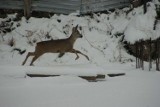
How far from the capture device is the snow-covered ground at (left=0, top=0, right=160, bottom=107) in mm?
3637

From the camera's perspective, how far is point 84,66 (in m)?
7.39

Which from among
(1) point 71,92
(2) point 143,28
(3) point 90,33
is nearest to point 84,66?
(1) point 71,92

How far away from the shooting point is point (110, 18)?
1252cm

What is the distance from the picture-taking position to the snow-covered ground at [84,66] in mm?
3637

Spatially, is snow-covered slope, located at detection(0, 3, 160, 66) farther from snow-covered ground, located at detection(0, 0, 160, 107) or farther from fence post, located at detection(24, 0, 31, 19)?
fence post, located at detection(24, 0, 31, 19)

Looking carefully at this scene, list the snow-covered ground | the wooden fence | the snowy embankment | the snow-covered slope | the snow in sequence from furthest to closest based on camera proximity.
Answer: the wooden fence → the snow-covered slope → the snow → the snow-covered ground → the snowy embankment

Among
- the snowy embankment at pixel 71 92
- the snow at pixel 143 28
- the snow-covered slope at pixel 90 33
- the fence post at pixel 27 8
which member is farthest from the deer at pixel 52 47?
the fence post at pixel 27 8

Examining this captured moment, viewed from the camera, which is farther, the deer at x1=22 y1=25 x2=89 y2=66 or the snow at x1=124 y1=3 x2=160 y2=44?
the snow at x1=124 y1=3 x2=160 y2=44

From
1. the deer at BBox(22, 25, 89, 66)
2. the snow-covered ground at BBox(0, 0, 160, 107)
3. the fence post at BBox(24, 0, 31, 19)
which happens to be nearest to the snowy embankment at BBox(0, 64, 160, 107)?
the snow-covered ground at BBox(0, 0, 160, 107)

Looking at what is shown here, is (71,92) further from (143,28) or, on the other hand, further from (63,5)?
(63,5)

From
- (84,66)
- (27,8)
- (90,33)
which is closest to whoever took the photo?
(84,66)

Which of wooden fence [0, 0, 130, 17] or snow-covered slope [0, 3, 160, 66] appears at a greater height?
wooden fence [0, 0, 130, 17]

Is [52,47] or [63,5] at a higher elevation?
[63,5]

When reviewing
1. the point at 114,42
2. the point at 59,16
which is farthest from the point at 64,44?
the point at 59,16
